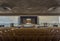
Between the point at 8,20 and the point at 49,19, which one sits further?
the point at 8,20

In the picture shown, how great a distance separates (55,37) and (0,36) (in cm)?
92

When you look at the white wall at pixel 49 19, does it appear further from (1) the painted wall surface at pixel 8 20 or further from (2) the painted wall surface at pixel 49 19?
(1) the painted wall surface at pixel 8 20

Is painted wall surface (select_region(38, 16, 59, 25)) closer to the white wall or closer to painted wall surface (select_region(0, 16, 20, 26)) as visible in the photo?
the white wall

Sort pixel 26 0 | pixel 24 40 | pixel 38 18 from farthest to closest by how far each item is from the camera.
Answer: pixel 38 18, pixel 26 0, pixel 24 40

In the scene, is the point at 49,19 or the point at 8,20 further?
the point at 8,20

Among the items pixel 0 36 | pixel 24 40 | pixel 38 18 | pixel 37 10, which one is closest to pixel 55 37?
pixel 24 40

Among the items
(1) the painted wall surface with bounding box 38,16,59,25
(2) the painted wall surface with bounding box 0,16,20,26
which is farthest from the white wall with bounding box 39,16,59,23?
(2) the painted wall surface with bounding box 0,16,20,26

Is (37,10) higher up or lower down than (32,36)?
higher up

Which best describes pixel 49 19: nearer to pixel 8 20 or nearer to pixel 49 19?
pixel 49 19

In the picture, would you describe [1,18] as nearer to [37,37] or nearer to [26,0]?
[26,0]

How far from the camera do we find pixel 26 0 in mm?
9156

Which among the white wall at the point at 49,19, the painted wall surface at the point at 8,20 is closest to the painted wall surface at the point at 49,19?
the white wall at the point at 49,19

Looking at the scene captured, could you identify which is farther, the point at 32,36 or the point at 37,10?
the point at 37,10

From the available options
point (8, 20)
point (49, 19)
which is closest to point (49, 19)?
point (49, 19)
